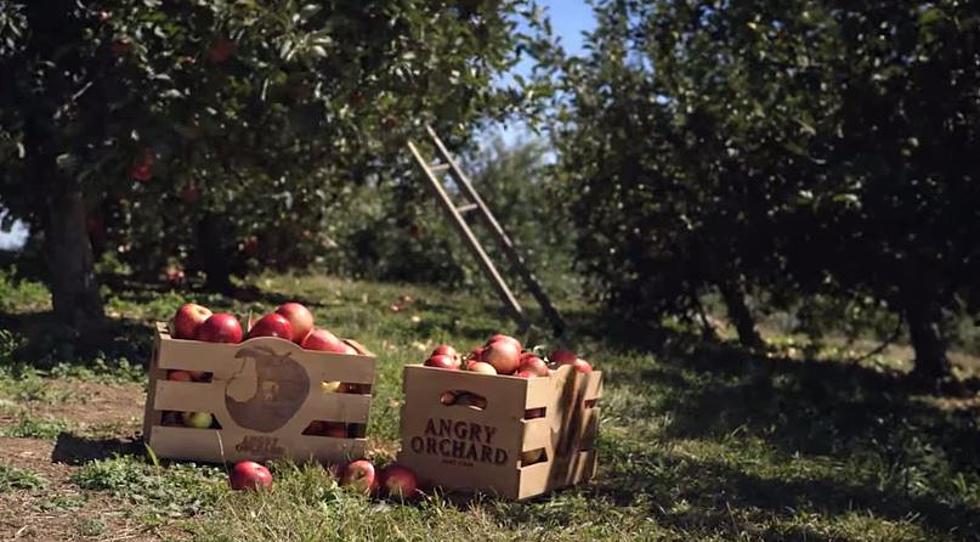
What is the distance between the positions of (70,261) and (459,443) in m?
3.36

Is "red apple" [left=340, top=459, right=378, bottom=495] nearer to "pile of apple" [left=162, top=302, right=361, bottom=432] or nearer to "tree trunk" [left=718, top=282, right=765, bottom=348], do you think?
"pile of apple" [left=162, top=302, right=361, bottom=432]

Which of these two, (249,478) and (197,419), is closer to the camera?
(249,478)

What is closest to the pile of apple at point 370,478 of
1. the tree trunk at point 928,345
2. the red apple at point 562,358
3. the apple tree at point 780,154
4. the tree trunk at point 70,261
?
the red apple at point 562,358

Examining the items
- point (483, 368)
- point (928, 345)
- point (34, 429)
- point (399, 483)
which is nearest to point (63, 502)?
point (34, 429)

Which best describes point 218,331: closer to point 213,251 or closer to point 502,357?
point 502,357

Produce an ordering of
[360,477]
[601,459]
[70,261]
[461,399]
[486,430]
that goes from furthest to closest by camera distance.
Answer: [70,261] < [601,459] < [461,399] < [486,430] < [360,477]

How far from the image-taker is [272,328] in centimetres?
445

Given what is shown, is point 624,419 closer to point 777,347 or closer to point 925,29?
point 925,29

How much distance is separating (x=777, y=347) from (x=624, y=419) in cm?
619

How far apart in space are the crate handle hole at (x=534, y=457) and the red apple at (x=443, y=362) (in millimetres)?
416

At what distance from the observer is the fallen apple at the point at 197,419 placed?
14.3 ft

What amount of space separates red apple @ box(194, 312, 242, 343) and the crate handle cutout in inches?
31.8

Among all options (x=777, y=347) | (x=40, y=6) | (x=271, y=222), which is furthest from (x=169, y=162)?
(x=777, y=347)

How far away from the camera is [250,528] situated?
348 cm
